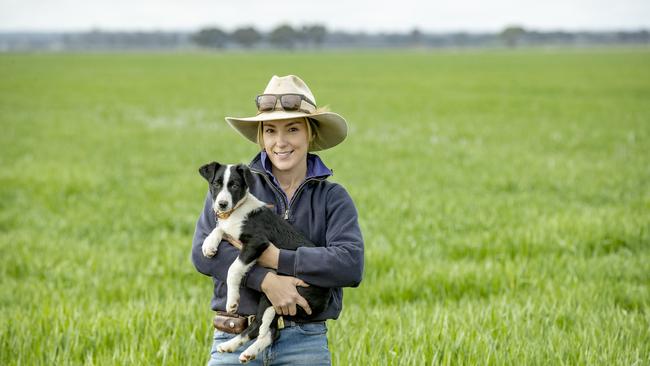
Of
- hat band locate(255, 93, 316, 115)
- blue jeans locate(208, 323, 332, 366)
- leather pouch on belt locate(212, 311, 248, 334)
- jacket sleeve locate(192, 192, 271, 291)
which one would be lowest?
blue jeans locate(208, 323, 332, 366)

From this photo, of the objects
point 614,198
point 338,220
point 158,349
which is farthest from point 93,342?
point 614,198

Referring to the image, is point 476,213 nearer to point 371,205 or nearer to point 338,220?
point 371,205

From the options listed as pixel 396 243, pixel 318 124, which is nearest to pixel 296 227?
pixel 318 124

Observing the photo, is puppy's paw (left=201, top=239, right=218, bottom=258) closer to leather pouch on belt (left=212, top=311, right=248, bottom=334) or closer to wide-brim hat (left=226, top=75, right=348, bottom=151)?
leather pouch on belt (left=212, top=311, right=248, bottom=334)

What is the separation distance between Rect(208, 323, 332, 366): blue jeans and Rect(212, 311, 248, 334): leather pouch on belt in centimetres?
12

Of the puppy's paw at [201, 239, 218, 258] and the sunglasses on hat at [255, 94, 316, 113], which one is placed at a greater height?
the sunglasses on hat at [255, 94, 316, 113]

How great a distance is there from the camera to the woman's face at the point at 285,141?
3439mm

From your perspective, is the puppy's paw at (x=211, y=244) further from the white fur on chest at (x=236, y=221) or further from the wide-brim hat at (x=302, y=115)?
the wide-brim hat at (x=302, y=115)

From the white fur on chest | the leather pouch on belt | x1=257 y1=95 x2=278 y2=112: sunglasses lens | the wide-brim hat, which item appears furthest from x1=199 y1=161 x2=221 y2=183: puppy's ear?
the leather pouch on belt

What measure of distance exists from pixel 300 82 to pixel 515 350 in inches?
97.5

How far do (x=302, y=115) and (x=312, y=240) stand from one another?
0.64 metres

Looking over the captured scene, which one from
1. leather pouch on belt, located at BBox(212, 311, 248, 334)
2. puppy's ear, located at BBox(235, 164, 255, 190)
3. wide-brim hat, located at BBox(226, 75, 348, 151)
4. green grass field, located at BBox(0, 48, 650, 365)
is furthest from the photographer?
green grass field, located at BBox(0, 48, 650, 365)

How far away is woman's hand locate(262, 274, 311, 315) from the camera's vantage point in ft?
10.2

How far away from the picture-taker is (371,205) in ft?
36.7
